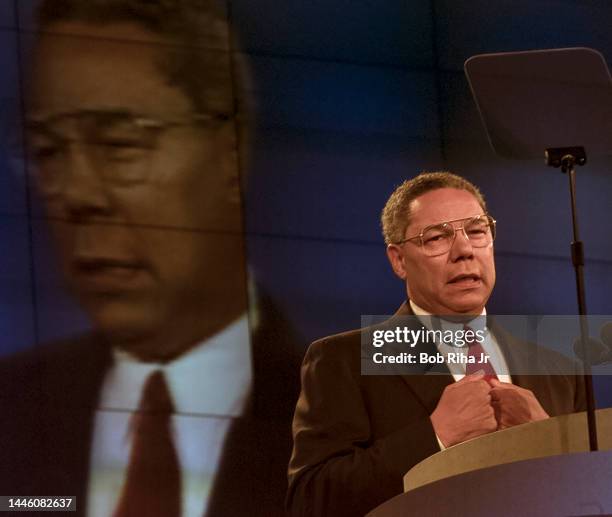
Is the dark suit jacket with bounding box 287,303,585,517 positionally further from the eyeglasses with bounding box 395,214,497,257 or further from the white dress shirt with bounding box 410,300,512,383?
the eyeglasses with bounding box 395,214,497,257

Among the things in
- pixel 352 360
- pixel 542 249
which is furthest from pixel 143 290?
pixel 352 360

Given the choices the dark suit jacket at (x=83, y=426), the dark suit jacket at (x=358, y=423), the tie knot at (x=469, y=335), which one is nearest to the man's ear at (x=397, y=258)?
the dark suit jacket at (x=358, y=423)

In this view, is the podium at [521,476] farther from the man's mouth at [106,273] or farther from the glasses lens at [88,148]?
the glasses lens at [88,148]

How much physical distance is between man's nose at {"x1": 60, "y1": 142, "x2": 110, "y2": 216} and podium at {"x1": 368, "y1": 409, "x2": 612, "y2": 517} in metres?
3.24

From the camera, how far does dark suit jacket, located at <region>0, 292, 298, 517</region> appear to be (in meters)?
4.65

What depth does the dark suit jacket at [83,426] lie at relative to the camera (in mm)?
4648

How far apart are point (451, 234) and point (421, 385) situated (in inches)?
15.7

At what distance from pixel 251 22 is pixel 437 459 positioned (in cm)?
381

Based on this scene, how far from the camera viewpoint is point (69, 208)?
4992mm

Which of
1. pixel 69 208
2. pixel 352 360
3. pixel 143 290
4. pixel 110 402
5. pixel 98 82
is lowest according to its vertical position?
pixel 352 360

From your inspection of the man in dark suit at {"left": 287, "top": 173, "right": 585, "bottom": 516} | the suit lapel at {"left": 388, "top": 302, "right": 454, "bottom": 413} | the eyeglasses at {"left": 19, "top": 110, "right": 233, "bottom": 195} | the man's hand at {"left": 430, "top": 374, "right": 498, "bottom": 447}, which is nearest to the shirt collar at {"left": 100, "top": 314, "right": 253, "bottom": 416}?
the eyeglasses at {"left": 19, "top": 110, "right": 233, "bottom": 195}

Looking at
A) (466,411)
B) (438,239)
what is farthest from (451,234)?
(466,411)

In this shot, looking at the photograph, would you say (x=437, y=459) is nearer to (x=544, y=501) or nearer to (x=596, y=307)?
(x=544, y=501)

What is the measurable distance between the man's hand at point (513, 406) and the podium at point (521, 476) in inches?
9.8
